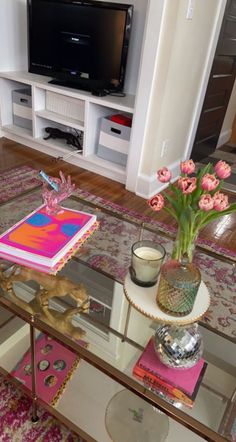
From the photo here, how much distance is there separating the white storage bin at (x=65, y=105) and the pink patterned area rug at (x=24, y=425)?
6.38ft

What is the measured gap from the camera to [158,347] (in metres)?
0.81

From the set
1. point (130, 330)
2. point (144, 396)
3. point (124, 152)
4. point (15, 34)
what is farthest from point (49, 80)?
point (144, 396)

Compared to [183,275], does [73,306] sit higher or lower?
lower

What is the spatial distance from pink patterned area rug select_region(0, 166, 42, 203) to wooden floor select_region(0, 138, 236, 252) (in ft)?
0.32

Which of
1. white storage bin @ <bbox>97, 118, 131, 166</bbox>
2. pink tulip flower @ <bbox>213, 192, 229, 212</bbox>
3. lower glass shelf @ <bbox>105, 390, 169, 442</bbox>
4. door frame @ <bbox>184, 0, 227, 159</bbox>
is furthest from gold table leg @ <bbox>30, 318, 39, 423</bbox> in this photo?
door frame @ <bbox>184, 0, 227, 159</bbox>

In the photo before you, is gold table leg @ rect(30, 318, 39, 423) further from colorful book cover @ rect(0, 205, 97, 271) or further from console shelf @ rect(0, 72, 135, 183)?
console shelf @ rect(0, 72, 135, 183)

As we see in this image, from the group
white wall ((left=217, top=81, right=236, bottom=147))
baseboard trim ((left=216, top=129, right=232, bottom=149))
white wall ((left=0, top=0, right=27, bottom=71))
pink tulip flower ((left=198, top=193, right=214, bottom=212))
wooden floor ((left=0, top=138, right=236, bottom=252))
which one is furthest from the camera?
baseboard trim ((left=216, top=129, right=232, bottom=149))

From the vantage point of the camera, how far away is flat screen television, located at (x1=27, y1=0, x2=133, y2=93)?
215 cm

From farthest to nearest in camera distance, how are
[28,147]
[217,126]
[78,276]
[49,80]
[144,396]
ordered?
[217,126], [28,147], [49,80], [78,276], [144,396]

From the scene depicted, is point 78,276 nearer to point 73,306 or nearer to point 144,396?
point 73,306

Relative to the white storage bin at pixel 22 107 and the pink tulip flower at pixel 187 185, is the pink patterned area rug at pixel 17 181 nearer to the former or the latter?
the white storage bin at pixel 22 107

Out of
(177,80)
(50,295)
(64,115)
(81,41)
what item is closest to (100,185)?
(64,115)

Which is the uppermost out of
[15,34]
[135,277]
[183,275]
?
[15,34]

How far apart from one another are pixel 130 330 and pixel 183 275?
0.22 metres
